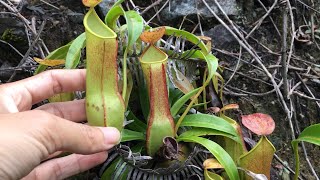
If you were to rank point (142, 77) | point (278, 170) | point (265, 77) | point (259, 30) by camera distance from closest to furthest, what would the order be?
point (142, 77), point (278, 170), point (265, 77), point (259, 30)

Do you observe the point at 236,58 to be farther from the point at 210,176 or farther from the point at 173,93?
the point at 210,176

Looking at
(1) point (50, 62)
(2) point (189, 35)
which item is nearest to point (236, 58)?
(2) point (189, 35)

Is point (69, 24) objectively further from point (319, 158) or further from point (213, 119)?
point (319, 158)

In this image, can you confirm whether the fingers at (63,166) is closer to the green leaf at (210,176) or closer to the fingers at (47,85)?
the fingers at (47,85)

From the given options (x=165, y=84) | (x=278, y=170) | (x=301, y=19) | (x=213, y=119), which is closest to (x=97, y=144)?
(x=165, y=84)

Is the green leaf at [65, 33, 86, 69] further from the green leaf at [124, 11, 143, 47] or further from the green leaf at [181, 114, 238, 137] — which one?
the green leaf at [181, 114, 238, 137]

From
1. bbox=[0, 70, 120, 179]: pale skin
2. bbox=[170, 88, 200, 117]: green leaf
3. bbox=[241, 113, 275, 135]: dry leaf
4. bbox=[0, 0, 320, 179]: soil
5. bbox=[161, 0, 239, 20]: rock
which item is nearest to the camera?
bbox=[0, 70, 120, 179]: pale skin

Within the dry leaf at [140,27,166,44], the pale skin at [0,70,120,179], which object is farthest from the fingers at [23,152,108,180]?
the dry leaf at [140,27,166,44]
